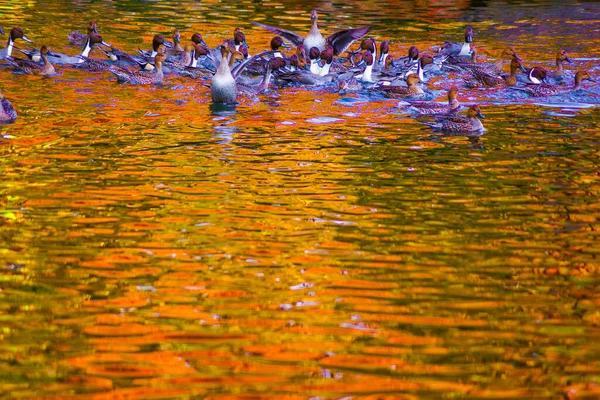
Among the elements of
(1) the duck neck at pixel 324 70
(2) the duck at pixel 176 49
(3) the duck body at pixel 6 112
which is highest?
(3) the duck body at pixel 6 112

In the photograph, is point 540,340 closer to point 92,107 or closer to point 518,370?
point 518,370

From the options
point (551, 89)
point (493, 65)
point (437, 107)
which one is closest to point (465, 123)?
point (437, 107)

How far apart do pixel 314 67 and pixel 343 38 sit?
244cm

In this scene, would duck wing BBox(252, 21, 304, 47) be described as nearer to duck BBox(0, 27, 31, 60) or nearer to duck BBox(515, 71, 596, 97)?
duck BBox(0, 27, 31, 60)

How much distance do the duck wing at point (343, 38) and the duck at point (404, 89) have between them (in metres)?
4.12

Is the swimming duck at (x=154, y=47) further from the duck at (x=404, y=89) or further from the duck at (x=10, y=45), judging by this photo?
the duck at (x=404, y=89)

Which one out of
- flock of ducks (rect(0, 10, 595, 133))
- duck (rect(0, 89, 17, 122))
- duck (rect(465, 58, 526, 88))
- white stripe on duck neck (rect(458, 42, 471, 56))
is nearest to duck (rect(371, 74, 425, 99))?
flock of ducks (rect(0, 10, 595, 133))

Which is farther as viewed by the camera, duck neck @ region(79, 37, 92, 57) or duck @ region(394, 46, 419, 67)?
duck neck @ region(79, 37, 92, 57)

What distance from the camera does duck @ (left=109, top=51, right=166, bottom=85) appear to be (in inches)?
773

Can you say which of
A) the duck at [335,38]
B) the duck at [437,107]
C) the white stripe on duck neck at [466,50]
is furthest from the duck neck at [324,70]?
the white stripe on duck neck at [466,50]

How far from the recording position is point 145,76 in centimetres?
1975

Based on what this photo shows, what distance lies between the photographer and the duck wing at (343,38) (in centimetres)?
2280

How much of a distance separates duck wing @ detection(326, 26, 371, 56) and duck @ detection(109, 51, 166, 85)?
453cm

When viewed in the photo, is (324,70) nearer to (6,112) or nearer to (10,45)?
(10,45)
